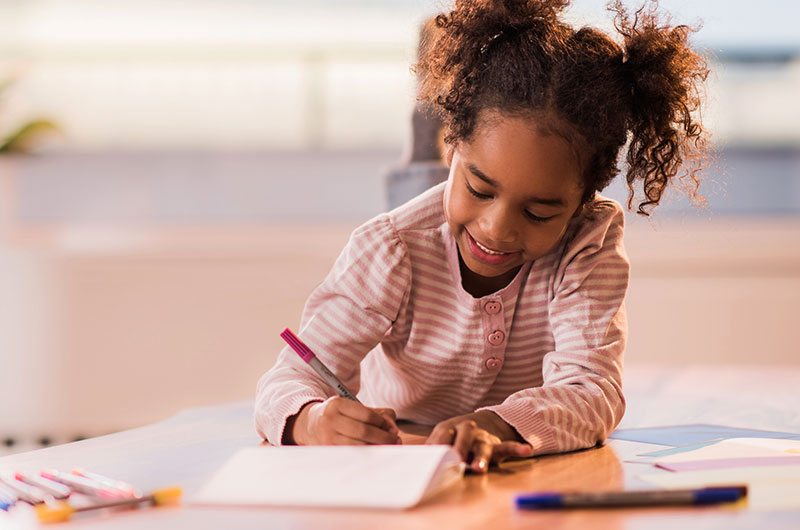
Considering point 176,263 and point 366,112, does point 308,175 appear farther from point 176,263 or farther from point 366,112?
point 176,263

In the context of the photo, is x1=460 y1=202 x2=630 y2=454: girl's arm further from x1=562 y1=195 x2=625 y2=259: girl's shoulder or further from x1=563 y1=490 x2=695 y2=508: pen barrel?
x1=563 y1=490 x2=695 y2=508: pen barrel

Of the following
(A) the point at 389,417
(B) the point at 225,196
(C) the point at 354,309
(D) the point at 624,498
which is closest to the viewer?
(D) the point at 624,498

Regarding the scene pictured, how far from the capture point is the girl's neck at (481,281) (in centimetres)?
93

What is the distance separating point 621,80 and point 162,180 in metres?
1.65

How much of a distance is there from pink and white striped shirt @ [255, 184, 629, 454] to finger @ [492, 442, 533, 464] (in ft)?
0.42

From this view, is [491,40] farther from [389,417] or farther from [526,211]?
[389,417]

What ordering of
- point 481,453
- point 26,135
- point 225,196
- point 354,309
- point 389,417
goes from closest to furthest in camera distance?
point 481,453 < point 389,417 < point 354,309 < point 26,135 < point 225,196

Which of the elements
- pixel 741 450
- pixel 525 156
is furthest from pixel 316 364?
pixel 741 450

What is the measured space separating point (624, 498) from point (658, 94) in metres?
0.44

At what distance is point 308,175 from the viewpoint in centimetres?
228

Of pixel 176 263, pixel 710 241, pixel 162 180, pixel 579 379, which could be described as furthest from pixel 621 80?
pixel 162 180

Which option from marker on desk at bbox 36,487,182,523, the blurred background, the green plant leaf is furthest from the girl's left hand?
the green plant leaf

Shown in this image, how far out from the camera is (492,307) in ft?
2.95

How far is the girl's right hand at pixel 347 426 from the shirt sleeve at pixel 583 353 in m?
0.10
